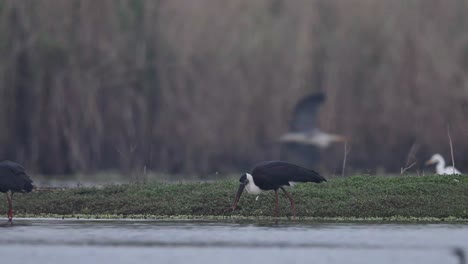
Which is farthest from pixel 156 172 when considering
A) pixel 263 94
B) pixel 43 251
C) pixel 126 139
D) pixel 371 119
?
pixel 43 251

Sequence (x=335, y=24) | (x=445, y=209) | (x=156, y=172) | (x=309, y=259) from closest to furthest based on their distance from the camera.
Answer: (x=309, y=259) < (x=445, y=209) < (x=156, y=172) < (x=335, y=24)

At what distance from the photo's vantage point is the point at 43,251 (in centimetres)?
1375

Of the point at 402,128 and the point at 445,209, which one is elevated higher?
the point at 402,128

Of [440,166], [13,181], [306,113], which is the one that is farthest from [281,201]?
[306,113]

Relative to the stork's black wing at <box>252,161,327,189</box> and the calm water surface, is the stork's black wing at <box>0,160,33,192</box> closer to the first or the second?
the calm water surface

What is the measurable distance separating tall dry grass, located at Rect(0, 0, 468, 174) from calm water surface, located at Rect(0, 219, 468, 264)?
11.7 m

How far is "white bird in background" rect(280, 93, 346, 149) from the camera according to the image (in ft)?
95.9

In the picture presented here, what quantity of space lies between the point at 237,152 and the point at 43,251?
15.5m

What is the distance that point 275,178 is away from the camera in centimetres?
1755

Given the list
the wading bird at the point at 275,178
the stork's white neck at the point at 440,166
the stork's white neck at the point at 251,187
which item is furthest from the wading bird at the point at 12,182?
the stork's white neck at the point at 440,166

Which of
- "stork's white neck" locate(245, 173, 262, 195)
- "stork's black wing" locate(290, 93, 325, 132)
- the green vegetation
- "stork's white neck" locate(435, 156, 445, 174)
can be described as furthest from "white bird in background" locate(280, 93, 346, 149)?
"stork's white neck" locate(245, 173, 262, 195)

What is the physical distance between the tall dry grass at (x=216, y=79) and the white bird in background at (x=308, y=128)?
39 cm

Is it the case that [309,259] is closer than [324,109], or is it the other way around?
[309,259]

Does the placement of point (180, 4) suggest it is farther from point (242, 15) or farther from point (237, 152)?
point (237, 152)
